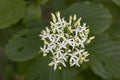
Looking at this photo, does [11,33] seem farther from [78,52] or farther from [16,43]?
[78,52]

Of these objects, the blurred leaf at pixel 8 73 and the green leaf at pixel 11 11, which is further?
the blurred leaf at pixel 8 73

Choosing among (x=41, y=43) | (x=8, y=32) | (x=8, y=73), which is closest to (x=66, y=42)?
(x=41, y=43)

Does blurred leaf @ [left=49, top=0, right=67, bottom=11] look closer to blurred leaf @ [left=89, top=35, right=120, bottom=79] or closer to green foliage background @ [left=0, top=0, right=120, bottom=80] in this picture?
green foliage background @ [left=0, top=0, right=120, bottom=80]

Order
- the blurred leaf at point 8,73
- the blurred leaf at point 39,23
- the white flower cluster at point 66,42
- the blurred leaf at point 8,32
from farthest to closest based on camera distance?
1. the blurred leaf at point 8,73
2. the blurred leaf at point 8,32
3. the blurred leaf at point 39,23
4. the white flower cluster at point 66,42

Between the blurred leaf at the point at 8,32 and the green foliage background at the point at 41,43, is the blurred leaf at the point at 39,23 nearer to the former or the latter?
the green foliage background at the point at 41,43

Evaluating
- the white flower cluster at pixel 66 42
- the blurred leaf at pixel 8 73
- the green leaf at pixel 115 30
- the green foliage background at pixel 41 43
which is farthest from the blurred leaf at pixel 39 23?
the blurred leaf at pixel 8 73

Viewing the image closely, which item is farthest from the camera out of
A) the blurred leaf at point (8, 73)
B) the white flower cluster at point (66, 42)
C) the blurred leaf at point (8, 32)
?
the blurred leaf at point (8, 73)
